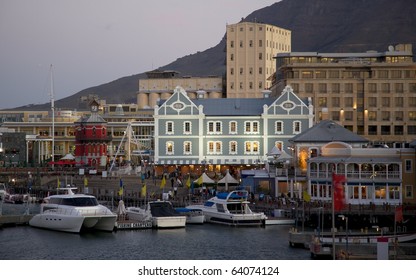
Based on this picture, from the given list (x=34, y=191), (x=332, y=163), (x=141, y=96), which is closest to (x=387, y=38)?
(x=141, y=96)

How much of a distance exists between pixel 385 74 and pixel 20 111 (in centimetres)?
5377

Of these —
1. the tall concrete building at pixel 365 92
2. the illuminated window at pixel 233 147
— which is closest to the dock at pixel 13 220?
the illuminated window at pixel 233 147

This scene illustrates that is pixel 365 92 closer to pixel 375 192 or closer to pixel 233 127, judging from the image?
pixel 233 127

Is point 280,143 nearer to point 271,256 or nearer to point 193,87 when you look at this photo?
point 271,256

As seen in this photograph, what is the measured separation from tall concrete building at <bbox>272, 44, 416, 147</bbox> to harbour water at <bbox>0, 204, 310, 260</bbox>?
40.0 m

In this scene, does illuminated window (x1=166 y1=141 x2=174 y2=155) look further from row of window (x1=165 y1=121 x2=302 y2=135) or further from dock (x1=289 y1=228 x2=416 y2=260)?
dock (x1=289 y1=228 x2=416 y2=260)

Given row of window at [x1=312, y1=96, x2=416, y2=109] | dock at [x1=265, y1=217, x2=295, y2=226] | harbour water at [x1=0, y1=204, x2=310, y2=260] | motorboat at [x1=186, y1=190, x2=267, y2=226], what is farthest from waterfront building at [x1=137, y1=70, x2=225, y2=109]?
harbour water at [x1=0, y1=204, x2=310, y2=260]

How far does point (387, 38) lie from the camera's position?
11288 centimetres

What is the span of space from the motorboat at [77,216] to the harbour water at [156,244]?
47 cm

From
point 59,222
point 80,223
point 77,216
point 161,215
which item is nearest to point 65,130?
point 161,215

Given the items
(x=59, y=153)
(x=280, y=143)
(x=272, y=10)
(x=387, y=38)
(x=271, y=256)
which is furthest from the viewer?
(x=387, y=38)

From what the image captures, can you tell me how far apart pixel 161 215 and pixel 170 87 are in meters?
70.1

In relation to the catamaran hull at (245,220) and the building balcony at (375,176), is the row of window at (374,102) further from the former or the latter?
the catamaran hull at (245,220)

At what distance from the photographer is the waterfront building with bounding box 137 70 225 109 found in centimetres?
11469
